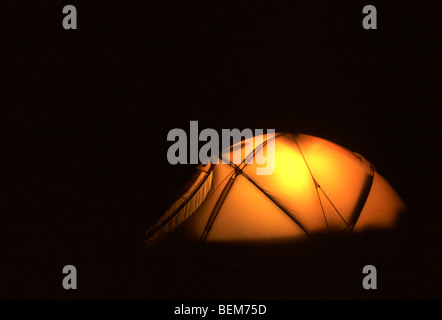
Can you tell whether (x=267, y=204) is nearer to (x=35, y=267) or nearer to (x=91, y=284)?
(x=91, y=284)

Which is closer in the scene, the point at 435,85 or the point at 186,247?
the point at 186,247

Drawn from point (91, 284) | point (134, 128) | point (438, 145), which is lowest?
point (91, 284)

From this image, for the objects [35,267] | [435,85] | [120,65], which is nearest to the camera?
[35,267]

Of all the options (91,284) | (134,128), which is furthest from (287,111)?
(91,284)

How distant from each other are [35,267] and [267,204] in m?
3.09

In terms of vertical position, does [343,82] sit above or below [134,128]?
above

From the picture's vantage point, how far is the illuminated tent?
13.7ft

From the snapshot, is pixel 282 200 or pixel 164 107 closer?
pixel 282 200

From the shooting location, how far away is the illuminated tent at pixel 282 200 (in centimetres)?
419

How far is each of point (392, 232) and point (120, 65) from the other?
820cm

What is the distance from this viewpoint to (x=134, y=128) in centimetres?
986

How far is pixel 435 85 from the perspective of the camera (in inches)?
367

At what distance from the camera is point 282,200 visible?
4.26 meters

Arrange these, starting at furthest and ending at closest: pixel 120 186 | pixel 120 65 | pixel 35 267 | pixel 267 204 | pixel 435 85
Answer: pixel 120 65
pixel 435 85
pixel 120 186
pixel 35 267
pixel 267 204
